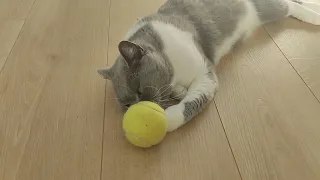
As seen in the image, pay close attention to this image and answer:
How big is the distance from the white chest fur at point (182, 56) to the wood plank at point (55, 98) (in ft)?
1.03

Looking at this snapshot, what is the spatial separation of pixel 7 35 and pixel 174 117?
1.10 metres

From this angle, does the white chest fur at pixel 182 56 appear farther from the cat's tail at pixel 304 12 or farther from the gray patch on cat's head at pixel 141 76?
the cat's tail at pixel 304 12

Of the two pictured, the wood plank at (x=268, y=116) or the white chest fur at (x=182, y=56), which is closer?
the wood plank at (x=268, y=116)

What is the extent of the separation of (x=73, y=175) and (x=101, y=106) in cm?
34

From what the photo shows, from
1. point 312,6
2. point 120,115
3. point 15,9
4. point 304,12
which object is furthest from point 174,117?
point 15,9

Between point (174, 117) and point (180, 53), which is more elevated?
point (180, 53)

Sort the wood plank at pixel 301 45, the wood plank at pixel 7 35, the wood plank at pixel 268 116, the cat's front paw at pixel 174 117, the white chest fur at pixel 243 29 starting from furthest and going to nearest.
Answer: the wood plank at pixel 7 35 → the white chest fur at pixel 243 29 → the wood plank at pixel 301 45 → the cat's front paw at pixel 174 117 → the wood plank at pixel 268 116

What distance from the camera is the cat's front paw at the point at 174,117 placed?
1208mm

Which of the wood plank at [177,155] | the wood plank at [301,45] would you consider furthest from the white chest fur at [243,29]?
the wood plank at [177,155]

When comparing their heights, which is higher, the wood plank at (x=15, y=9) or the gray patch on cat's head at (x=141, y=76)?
the gray patch on cat's head at (x=141, y=76)

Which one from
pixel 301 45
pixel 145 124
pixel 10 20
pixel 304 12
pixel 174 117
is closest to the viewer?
pixel 145 124

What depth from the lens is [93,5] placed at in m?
2.13

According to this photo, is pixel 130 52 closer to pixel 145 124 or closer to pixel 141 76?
pixel 141 76

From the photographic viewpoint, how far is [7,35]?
6.05 ft
